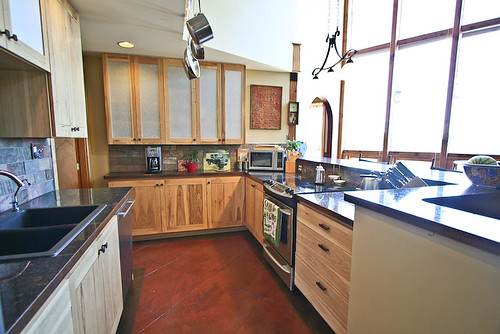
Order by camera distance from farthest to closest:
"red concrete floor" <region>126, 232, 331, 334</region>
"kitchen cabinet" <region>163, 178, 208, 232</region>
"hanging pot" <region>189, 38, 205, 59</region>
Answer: "kitchen cabinet" <region>163, 178, 208, 232</region> < "hanging pot" <region>189, 38, 205, 59</region> < "red concrete floor" <region>126, 232, 331, 334</region>

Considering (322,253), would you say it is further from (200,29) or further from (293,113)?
(293,113)

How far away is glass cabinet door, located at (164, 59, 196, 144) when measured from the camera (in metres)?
3.22

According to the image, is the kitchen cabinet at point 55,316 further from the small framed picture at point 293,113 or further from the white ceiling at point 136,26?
the small framed picture at point 293,113

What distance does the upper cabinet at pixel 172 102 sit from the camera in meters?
3.08

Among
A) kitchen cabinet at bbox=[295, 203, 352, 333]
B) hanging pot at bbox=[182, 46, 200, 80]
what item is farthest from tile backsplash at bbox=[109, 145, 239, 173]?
kitchen cabinet at bbox=[295, 203, 352, 333]

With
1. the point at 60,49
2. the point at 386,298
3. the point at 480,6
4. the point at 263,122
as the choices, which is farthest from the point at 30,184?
the point at 480,6

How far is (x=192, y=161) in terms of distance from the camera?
3537mm

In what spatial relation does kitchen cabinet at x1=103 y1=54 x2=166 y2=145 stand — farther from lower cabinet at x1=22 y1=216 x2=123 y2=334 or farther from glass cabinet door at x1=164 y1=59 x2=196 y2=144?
lower cabinet at x1=22 y1=216 x2=123 y2=334

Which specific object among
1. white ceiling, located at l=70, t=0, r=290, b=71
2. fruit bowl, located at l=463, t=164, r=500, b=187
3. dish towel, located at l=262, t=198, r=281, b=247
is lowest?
dish towel, located at l=262, t=198, r=281, b=247

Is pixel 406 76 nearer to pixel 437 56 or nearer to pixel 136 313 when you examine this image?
pixel 437 56

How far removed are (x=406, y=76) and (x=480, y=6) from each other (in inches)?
54.8

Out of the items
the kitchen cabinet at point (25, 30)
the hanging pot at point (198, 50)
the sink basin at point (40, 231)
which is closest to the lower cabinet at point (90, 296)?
the sink basin at point (40, 231)

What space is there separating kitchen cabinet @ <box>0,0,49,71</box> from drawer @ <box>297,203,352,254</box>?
Answer: 73.5 inches

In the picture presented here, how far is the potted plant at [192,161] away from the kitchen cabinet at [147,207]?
0.45m
